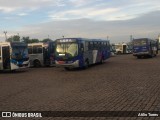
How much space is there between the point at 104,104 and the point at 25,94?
426cm

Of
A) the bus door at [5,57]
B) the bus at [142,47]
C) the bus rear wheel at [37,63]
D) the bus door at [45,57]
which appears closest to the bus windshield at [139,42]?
the bus at [142,47]

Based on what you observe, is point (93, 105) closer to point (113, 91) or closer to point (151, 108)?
point (151, 108)

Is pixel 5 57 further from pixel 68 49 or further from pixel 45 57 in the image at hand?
pixel 45 57

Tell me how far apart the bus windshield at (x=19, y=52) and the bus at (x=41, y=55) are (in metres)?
5.40

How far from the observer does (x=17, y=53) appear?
2628cm

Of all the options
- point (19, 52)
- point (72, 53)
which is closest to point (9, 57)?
point (19, 52)

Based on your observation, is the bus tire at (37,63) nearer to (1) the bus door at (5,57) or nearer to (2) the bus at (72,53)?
(2) the bus at (72,53)

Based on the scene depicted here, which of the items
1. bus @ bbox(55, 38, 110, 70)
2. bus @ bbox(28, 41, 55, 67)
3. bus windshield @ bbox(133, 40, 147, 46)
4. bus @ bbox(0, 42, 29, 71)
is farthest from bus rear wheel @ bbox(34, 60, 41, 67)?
bus windshield @ bbox(133, 40, 147, 46)

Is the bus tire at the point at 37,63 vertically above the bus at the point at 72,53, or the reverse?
the bus at the point at 72,53

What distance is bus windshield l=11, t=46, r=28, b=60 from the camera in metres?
26.0

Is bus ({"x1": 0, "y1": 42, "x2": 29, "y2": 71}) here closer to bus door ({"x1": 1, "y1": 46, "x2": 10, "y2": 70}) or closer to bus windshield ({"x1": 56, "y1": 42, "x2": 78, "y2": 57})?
bus door ({"x1": 1, "y1": 46, "x2": 10, "y2": 70})

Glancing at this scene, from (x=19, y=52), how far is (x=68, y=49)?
13.5 feet

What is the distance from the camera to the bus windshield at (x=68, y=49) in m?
25.9

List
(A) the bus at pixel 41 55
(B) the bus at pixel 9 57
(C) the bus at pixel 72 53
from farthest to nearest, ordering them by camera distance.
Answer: (A) the bus at pixel 41 55, (B) the bus at pixel 9 57, (C) the bus at pixel 72 53
